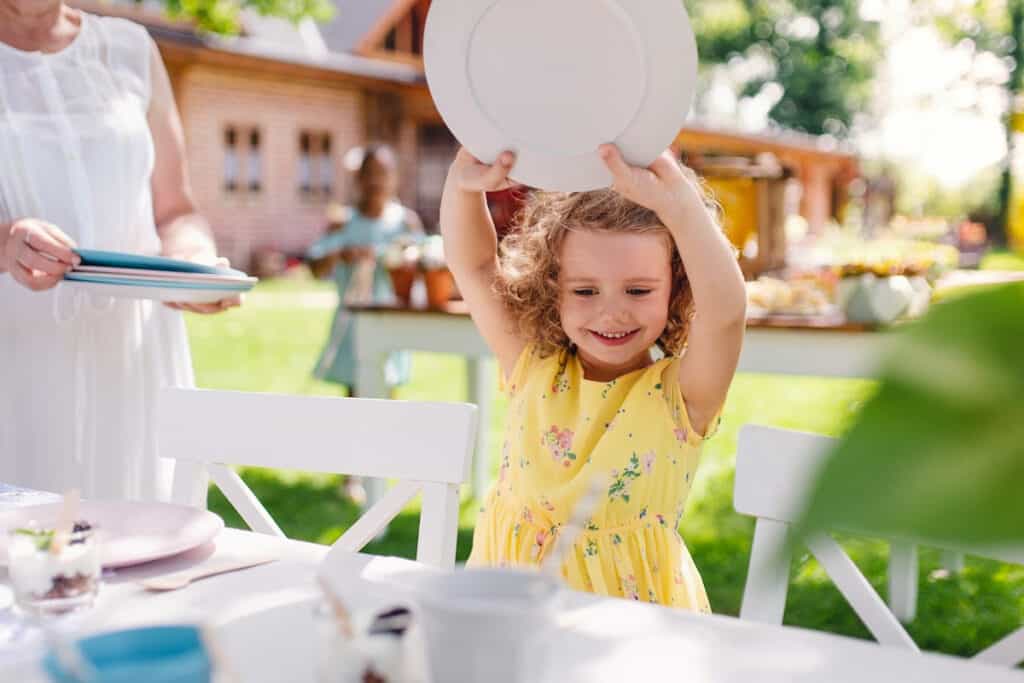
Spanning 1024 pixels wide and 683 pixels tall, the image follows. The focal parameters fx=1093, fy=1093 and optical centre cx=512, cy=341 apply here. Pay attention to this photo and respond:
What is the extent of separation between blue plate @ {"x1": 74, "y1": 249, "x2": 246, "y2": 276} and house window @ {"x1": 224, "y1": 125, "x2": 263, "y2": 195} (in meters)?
14.5

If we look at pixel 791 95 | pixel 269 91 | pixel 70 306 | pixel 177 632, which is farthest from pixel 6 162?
pixel 791 95

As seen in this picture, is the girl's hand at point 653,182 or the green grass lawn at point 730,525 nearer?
the girl's hand at point 653,182

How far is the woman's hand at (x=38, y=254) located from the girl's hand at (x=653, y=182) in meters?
0.88

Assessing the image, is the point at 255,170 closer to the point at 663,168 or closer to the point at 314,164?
the point at 314,164

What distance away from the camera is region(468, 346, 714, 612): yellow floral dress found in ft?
5.42

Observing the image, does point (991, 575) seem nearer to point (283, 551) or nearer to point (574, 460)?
point (574, 460)

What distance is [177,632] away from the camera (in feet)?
2.43

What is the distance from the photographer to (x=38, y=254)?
1739 mm

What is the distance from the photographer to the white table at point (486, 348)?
2.96 metres

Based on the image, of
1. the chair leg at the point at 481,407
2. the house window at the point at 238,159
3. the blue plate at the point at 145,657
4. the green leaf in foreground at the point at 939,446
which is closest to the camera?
the green leaf in foreground at the point at 939,446

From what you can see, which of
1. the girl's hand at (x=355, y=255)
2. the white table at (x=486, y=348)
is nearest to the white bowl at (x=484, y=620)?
the white table at (x=486, y=348)

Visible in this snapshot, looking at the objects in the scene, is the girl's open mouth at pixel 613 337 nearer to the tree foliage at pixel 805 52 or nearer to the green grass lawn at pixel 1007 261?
the green grass lawn at pixel 1007 261

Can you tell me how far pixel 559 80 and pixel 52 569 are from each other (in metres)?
0.88

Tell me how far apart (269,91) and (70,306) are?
1457 centimetres
